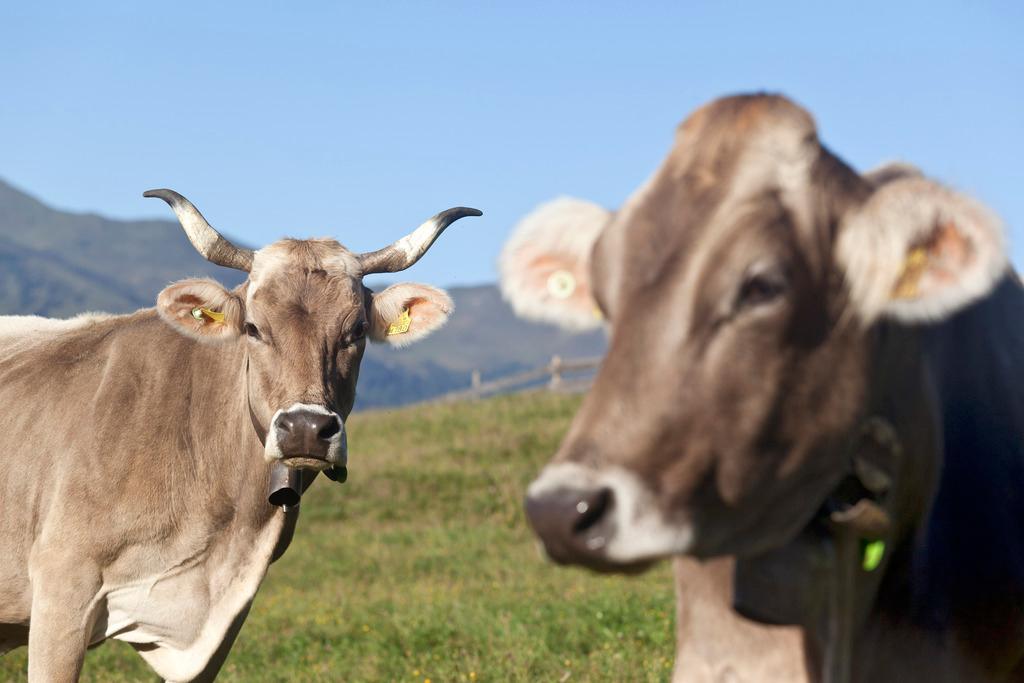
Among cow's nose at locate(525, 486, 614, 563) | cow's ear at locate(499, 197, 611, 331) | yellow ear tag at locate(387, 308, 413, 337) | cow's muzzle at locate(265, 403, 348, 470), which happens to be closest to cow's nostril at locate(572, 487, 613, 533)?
cow's nose at locate(525, 486, 614, 563)

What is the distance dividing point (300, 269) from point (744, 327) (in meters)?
4.13

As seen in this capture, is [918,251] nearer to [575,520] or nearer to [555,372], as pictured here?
[575,520]

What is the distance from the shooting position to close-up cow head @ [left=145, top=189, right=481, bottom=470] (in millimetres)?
5594

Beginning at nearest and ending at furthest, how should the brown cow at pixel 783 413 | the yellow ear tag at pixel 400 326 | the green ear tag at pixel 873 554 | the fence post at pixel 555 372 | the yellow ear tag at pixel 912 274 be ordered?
the brown cow at pixel 783 413 < the yellow ear tag at pixel 912 274 < the green ear tag at pixel 873 554 < the yellow ear tag at pixel 400 326 < the fence post at pixel 555 372

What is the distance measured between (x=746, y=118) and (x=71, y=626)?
13.9 ft

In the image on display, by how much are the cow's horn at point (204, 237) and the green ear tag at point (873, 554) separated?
442 cm

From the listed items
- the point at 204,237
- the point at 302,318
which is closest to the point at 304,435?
the point at 302,318

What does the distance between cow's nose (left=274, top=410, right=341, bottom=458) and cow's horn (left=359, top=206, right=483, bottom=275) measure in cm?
132

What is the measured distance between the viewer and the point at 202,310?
20.4 feet

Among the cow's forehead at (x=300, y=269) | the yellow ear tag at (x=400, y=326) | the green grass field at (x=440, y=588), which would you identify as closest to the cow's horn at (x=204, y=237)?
the cow's forehead at (x=300, y=269)

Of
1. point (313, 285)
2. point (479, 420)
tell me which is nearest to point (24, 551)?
point (313, 285)

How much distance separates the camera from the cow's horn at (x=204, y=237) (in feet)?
21.5

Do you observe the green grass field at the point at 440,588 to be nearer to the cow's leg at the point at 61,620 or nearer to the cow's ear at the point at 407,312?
the cow's ear at the point at 407,312

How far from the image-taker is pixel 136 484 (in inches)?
232
